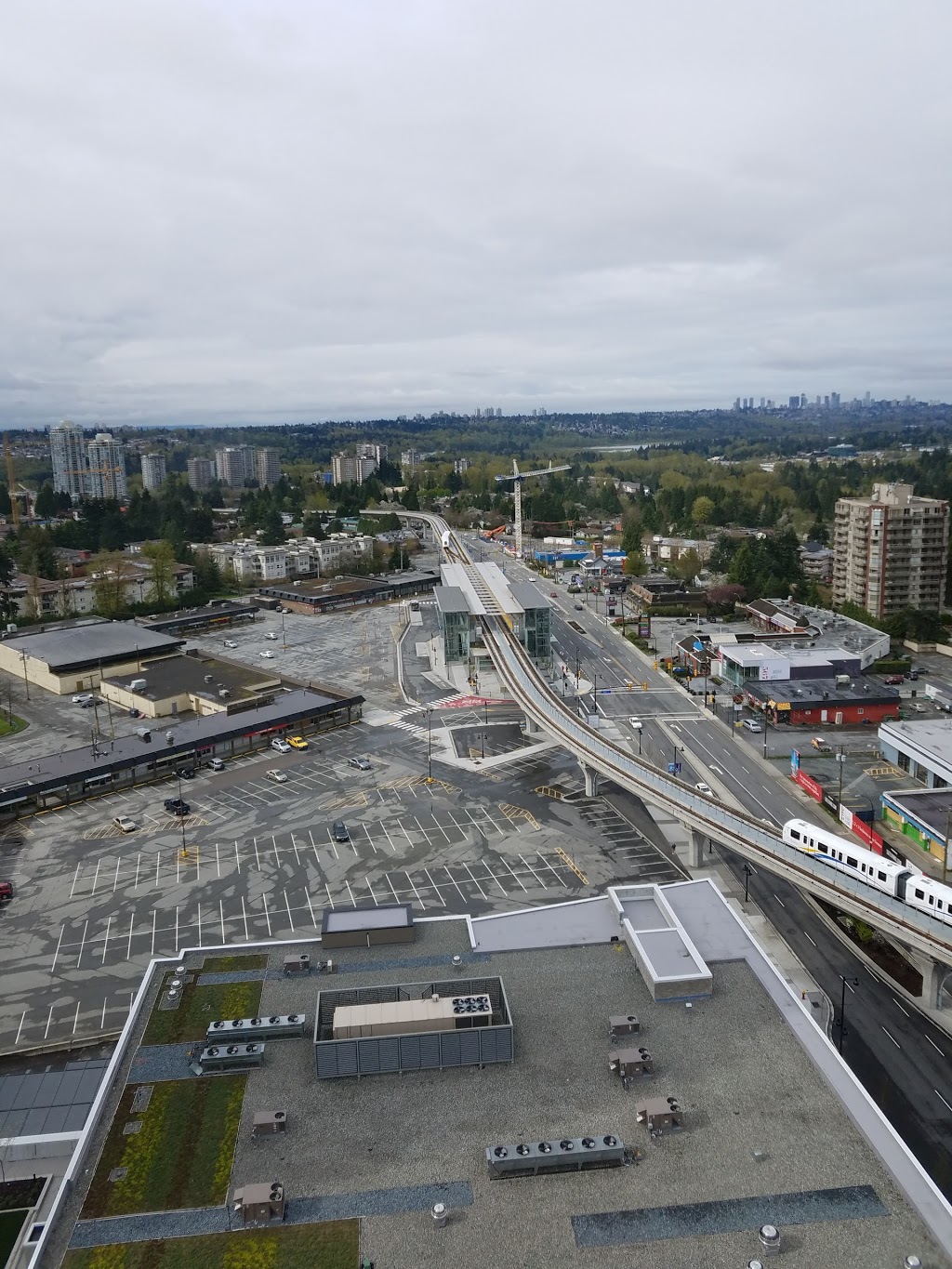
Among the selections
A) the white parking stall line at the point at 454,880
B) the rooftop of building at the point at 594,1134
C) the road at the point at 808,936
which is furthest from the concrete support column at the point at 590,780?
the rooftop of building at the point at 594,1134

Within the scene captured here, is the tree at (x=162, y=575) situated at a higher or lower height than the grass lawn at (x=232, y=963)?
higher

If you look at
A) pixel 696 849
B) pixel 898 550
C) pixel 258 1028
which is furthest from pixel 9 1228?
pixel 898 550

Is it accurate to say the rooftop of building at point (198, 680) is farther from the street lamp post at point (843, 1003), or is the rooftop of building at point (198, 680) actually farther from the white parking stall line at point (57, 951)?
the street lamp post at point (843, 1003)

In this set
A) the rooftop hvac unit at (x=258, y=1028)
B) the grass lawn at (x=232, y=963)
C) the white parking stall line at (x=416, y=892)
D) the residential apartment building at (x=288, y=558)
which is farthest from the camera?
the residential apartment building at (x=288, y=558)

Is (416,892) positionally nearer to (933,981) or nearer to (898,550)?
(933,981)

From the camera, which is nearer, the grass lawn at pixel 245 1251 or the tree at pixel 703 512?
the grass lawn at pixel 245 1251

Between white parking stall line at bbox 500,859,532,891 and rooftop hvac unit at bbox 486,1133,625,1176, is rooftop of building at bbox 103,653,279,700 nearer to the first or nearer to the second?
white parking stall line at bbox 500,859,532,891
